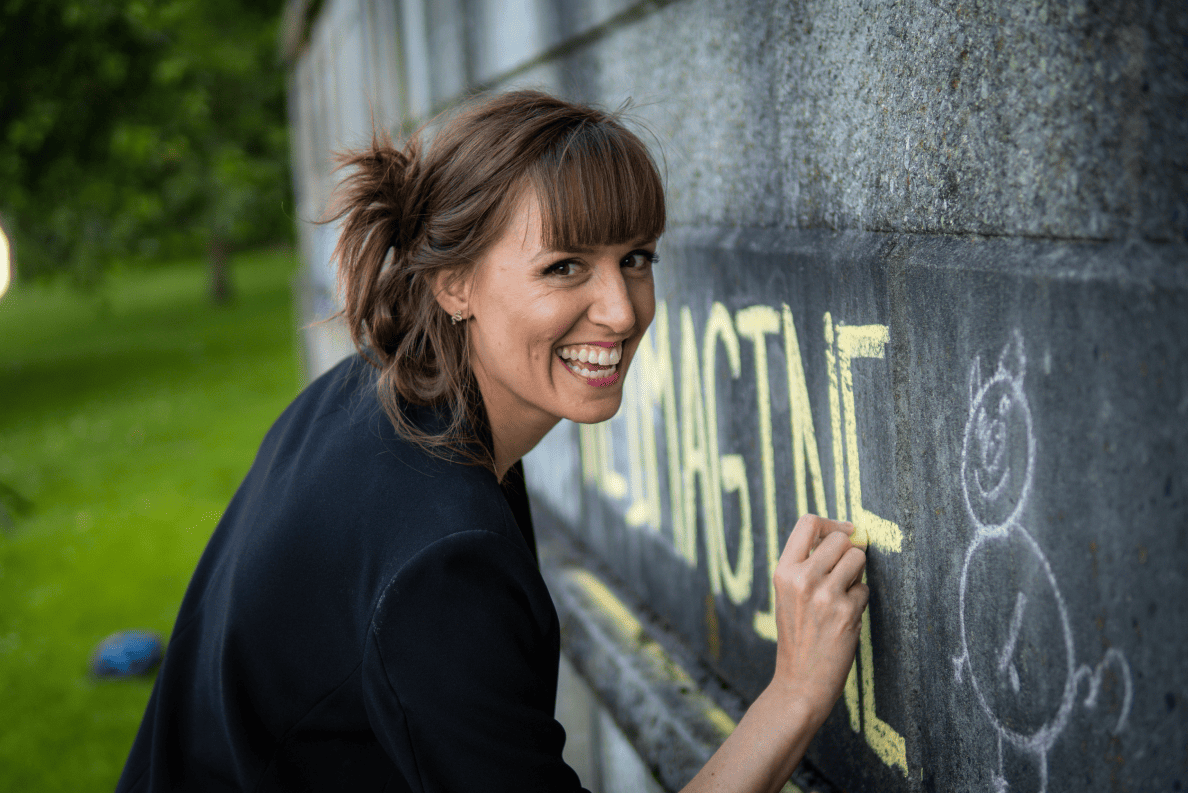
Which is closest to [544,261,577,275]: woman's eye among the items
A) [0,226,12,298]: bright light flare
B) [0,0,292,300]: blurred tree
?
[0,0,292,300]: blurred tree

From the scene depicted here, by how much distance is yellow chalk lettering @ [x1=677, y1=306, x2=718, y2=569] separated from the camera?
2.82 meters

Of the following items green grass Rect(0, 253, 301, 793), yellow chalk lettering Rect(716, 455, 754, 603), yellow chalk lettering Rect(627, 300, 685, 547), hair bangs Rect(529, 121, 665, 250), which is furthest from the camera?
green grass Rect(0, 253, 301, 793)

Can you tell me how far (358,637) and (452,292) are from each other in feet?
2.39

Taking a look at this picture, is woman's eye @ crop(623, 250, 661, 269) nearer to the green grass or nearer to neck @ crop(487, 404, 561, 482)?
neck @ crop(487, 404, 561, 482)

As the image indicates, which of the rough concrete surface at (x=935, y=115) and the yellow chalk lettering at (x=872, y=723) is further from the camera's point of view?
the yellow chalk lettering at (x=872, y=723)

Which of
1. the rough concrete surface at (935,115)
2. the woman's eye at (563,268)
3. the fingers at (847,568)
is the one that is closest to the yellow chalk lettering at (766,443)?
the rough concrete surface at (935,115)

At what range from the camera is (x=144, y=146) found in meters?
9.73

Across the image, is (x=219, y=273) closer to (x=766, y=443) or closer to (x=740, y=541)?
(x=740, y=541)

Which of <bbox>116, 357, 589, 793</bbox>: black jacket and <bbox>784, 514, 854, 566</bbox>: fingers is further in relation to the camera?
<bbox>784, 514, 854, 566</bbox>: fingers

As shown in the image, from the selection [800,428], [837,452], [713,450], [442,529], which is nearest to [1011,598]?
[837,452]

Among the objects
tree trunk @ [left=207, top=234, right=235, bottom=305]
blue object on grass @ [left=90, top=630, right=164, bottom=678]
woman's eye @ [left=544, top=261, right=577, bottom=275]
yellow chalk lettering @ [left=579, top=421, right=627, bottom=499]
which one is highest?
tree trunk @ [left=207, top=234, right=235, bottom=305]

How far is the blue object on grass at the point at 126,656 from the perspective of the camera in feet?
18.2

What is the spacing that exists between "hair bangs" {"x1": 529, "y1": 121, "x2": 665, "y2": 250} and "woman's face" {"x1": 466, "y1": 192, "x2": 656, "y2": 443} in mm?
28

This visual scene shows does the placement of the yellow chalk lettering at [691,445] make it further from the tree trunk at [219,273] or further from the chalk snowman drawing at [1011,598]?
the tree trunk at [219,273]
